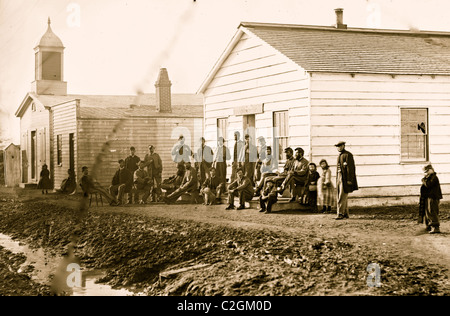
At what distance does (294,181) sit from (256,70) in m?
4.43

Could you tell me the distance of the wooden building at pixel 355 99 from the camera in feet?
54.1

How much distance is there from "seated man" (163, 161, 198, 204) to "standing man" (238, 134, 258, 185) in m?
1.97

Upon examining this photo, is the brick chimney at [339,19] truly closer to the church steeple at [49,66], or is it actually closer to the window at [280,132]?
the window at [280,132]

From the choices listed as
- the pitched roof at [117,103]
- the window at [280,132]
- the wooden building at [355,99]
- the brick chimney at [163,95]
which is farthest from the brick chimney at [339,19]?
the brick chimney at [163,95]

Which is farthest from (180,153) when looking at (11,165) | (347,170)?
(11,165)

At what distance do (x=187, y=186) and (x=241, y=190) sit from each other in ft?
9.83

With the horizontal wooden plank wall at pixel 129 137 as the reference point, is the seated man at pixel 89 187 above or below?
below

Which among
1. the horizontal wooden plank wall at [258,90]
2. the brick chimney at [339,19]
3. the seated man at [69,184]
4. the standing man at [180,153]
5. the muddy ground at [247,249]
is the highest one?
the brick chimney at [339,19]

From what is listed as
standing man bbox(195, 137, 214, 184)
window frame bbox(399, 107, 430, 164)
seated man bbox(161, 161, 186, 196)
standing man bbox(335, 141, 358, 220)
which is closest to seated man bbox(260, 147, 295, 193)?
standing man bbox(335, 141, 358, 220)

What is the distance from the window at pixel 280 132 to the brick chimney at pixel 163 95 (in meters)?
13.0

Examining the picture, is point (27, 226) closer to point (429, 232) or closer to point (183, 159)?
point (183, 159)

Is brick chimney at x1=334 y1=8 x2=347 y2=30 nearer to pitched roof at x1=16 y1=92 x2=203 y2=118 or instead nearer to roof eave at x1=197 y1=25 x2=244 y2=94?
roof eave at x1=197 y1=25 x2=244 y2=94

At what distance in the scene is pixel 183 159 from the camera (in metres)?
21.2
